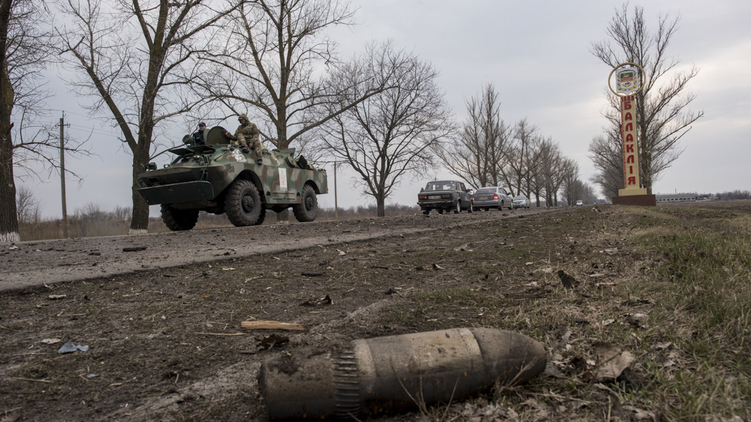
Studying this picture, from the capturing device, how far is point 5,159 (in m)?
12.0

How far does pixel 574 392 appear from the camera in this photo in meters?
1.62

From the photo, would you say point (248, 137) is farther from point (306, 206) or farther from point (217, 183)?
point (306, 206)

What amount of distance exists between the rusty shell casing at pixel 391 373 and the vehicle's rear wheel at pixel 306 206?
41.1 feet

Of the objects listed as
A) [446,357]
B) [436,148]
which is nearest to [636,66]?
[436,148]

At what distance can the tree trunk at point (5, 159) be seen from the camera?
1164 centimetres

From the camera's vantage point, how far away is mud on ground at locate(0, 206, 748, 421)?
1621mm

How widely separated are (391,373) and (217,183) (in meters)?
9.33

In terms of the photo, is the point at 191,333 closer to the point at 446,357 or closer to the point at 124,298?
the point at 124,298

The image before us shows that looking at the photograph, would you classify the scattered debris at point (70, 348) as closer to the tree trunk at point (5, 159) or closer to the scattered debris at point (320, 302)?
the scattered debris at point (320, 302)

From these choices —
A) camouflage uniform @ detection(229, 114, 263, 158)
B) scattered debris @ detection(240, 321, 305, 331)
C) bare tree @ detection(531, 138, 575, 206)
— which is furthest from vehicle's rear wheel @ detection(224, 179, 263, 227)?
bare tree @ detection(531, 138, 575, 206)

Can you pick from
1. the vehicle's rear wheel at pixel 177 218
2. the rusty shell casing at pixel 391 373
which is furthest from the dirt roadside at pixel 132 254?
the vehicle's rear wheel at pixel 177 218

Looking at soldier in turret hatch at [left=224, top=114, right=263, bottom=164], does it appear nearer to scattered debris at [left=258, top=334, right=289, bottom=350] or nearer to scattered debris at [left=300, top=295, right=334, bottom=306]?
scattered debris at [left=300, top=295, right=334, bottom=306]

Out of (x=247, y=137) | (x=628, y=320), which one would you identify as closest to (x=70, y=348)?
(x=628, y=320)

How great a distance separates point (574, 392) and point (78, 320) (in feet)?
8.78
